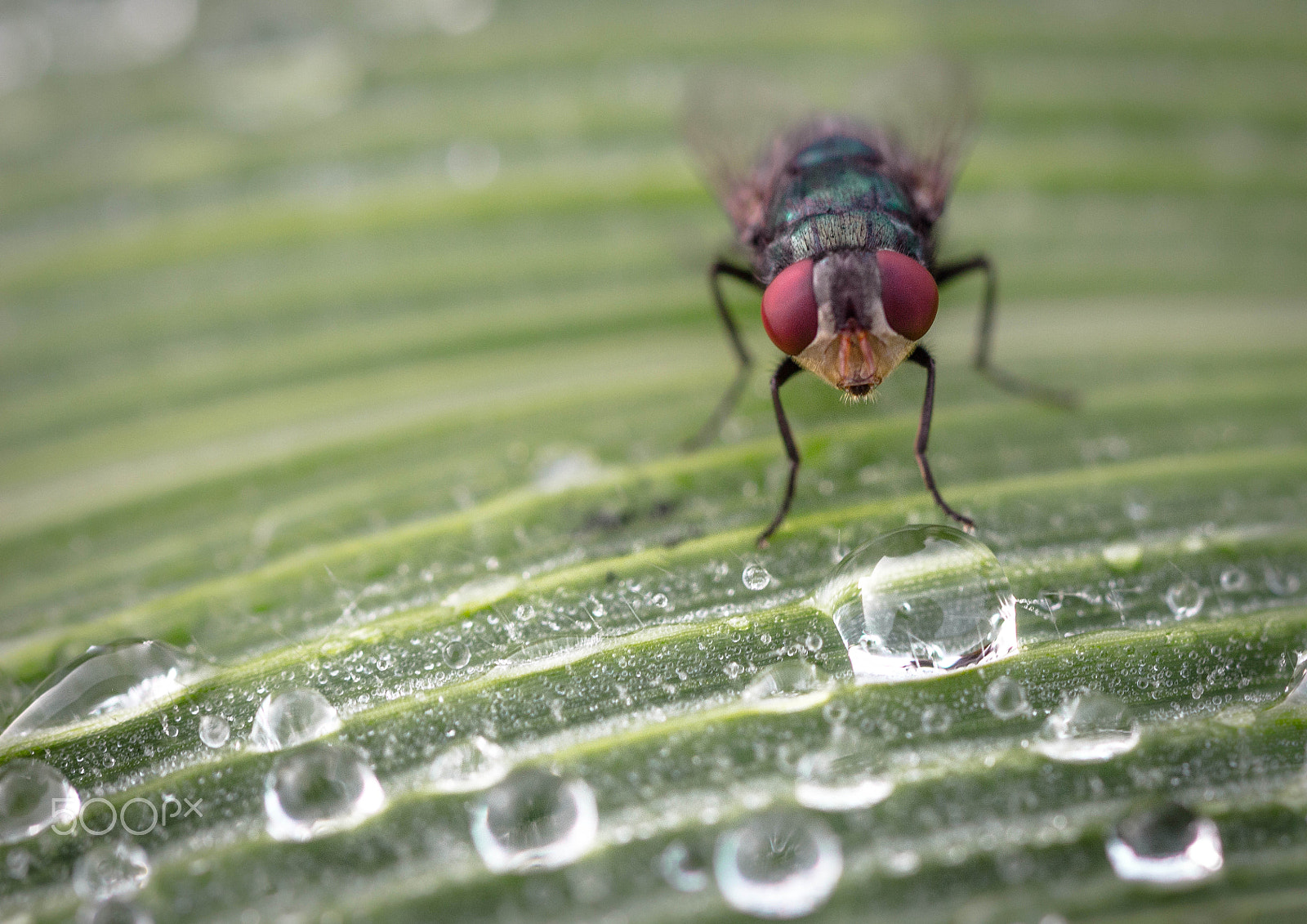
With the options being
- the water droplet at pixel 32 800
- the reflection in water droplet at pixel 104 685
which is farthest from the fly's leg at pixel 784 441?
the water droplet at pixel 32 800

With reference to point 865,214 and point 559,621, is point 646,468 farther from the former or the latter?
point 865,214

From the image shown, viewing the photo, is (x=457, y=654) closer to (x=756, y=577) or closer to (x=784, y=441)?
(x=756, y=577)

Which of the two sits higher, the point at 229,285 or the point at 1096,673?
the point at 229,285

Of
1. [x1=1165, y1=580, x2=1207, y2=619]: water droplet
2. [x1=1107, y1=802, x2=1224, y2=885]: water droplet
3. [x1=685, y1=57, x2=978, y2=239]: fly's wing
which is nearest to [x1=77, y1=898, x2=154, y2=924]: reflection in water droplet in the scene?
[x1=1107, y1=802, x2=1224, y2=885]: water droplet

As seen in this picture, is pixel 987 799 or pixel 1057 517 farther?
pixel 1057 517

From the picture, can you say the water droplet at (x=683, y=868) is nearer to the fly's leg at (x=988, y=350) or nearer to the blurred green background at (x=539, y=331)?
the blurred green background at (x=539, y=331)

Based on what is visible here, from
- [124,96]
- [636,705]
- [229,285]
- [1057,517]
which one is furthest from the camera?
[124,96]

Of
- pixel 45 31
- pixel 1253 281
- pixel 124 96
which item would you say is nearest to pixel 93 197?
pixel 124 96
